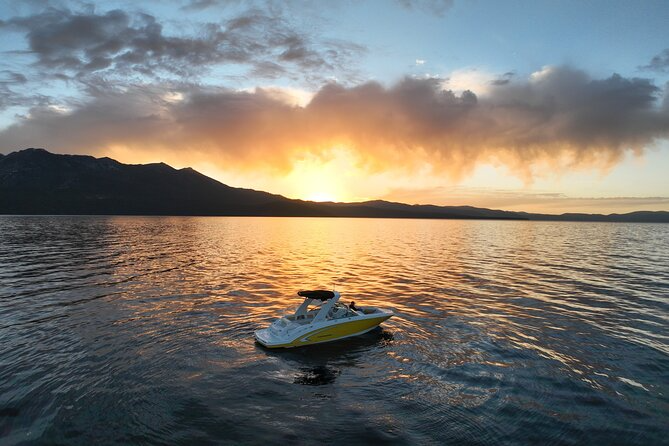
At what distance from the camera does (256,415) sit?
46.3 feet

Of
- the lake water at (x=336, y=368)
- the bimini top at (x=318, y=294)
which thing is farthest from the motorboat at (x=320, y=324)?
the lake water at (x=336, y=368)

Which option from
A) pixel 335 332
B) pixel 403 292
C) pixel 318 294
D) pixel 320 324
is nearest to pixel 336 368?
pixel 320 324

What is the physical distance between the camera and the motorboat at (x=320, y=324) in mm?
20969

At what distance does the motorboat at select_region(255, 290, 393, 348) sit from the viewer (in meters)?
21.0

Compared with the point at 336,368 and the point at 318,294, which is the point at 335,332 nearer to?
the point at 318,294

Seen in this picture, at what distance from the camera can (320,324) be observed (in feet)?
70.9

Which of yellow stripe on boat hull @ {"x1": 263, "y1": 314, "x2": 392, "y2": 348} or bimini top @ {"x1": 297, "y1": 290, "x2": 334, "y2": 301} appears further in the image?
bimini top @ {"x1": 297, "y1": 290, "x2": 334, "y2": 301}

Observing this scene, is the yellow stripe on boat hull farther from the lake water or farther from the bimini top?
the bimini top

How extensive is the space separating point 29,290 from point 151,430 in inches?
1214

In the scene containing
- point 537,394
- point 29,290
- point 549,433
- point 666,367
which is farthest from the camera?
point 29,290

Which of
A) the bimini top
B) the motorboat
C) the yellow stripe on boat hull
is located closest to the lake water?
the yellow stripe on boat hull

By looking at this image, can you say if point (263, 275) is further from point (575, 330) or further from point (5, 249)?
point (5, 249)

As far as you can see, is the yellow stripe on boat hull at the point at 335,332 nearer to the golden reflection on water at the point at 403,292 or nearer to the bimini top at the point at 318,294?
the bimini top at the point at 318,294

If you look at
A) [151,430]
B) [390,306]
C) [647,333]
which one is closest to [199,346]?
[151,430]
